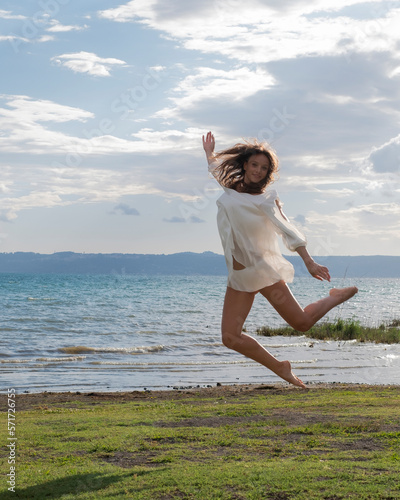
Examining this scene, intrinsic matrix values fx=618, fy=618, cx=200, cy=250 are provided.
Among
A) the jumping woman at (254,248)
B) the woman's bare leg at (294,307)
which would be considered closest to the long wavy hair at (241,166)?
the jumping woman at (254,248)

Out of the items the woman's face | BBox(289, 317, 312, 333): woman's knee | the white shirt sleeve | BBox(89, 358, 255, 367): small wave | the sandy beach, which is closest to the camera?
the white shirt sleeve

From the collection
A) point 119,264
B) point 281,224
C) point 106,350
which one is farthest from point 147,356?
point 119,264

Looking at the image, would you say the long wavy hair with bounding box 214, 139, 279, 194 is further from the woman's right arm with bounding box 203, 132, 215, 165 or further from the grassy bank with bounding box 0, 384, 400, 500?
the grassy bank with bounding box 0, 384, 400, 500

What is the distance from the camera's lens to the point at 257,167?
19.7 feet

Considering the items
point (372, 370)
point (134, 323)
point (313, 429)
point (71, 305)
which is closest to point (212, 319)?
point (134, 323)

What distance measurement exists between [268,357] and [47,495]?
2.44 m

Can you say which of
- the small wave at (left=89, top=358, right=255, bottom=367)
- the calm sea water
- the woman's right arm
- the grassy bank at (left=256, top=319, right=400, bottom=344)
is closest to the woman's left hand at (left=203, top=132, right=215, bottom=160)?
the woman's right arm

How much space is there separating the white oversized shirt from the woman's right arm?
0.58 metres

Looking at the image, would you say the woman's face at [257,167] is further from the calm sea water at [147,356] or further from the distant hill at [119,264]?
the distant hill at [119,264]

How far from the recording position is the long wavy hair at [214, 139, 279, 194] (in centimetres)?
602

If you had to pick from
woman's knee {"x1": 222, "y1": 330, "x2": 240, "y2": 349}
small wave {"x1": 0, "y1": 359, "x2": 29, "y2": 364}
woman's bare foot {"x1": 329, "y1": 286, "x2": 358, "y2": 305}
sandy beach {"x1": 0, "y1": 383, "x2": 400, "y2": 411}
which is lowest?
small wave {"x1": 0, "y1": 359, "x2": 29, "y2": 364}

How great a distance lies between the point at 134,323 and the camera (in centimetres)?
3344

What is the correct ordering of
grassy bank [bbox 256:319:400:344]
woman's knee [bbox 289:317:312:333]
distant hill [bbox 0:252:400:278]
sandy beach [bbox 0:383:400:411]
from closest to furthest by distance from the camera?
woman's knee [bbox 289:317:312:333]
sandy beach [bbox 0:383:400:411]
grassy bank [bbox 256:319:400:344]
distant hill [bbox 0:252:400:278]

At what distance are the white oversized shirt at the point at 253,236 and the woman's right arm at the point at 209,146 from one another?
58 cm
